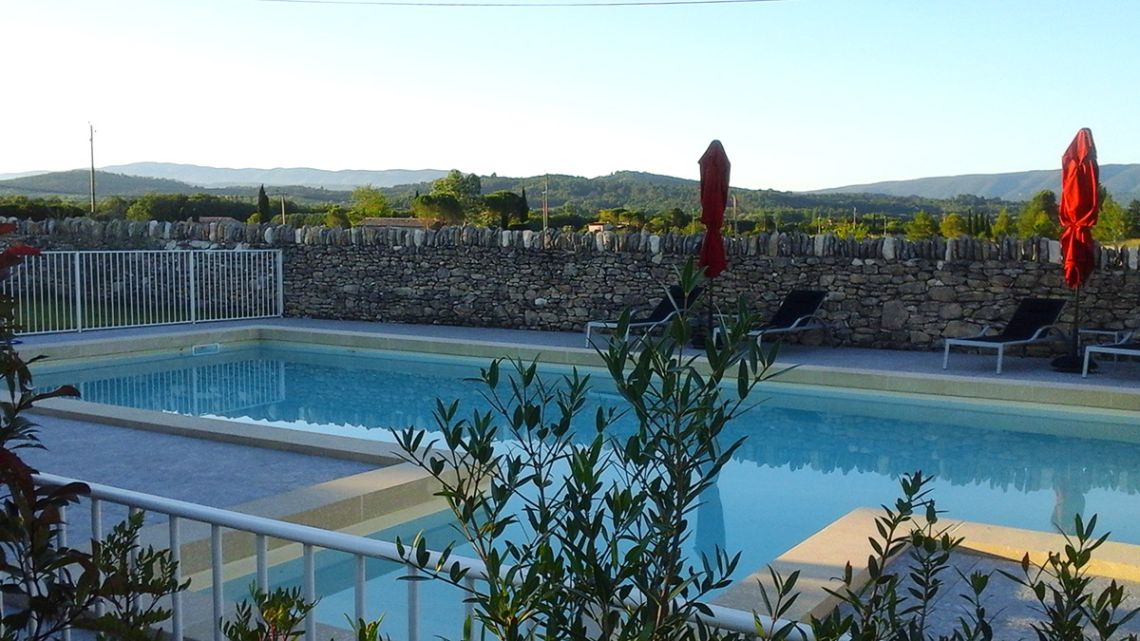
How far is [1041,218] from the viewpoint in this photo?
28875 millimetres

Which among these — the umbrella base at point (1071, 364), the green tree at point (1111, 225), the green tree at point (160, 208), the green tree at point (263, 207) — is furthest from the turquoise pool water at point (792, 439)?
the green tree at point (1111, 225)

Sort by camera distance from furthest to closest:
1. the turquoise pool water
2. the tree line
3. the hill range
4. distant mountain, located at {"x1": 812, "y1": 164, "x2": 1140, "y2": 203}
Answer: distant mountain, located at {"x1": 812, "y1": 164, "x2": 1140, "y2": 203} → the hill range → the tree line → the turquoise pool water

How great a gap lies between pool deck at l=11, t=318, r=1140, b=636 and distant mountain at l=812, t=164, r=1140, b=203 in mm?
75055

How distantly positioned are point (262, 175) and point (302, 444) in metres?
127

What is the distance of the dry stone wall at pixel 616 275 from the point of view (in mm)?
10594

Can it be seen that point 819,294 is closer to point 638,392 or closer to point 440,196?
point 638,392

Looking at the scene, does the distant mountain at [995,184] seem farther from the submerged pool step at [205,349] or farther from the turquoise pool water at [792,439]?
the turquoise pool water at [792,439]

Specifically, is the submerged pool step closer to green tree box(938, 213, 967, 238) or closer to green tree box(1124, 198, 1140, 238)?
green tree box(938, 213, 967, 238)

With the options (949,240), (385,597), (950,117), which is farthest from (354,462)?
(950,117)

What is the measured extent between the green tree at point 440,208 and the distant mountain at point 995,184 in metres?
61.5

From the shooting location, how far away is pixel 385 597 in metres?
4.72

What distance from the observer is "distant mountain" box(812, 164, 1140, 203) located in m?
84.6

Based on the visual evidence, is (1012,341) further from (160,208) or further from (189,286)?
(160,208)

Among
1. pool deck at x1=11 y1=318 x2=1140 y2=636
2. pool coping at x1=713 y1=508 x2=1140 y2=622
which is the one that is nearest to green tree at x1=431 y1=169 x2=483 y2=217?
pool deck at x1=11 y1=318 x2=1140 y2=636
